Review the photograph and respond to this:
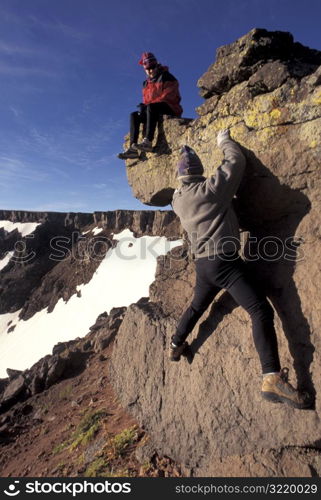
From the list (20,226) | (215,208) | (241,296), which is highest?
(215,208)

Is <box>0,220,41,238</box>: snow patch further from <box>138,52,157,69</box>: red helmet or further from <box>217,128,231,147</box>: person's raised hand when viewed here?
<box>217,128,231,147</box>: person's raised hand

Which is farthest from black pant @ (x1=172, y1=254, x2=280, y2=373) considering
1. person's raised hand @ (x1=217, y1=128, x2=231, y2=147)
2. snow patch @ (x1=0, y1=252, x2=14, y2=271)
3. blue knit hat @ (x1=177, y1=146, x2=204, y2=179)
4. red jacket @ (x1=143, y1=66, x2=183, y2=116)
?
snow patch @ (x1=0, y1=252, x2=14, y2=271)

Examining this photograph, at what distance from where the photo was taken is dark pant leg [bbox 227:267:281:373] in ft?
15.6

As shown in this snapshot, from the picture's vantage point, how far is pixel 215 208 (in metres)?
5.21

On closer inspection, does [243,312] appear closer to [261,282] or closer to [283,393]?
[261,282]

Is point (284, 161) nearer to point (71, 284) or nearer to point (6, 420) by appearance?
point (6, 420)

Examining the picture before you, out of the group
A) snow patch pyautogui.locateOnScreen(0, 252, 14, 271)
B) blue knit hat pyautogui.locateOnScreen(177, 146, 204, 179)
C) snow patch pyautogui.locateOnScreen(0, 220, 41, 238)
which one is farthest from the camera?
snow patch pyautogui.locateOnScreen(0, 220, 41, 238)

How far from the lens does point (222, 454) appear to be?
565 cm

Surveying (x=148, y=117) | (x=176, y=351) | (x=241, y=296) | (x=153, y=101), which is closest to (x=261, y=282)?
(x=241, y=296)

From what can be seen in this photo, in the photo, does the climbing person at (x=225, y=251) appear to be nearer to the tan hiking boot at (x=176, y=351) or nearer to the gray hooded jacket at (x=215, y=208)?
the gray hooded jacket at (x=215, y=208)

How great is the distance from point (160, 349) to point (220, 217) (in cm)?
379

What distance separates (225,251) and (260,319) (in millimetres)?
1129

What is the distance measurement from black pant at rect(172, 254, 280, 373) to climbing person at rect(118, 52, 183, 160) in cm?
424
